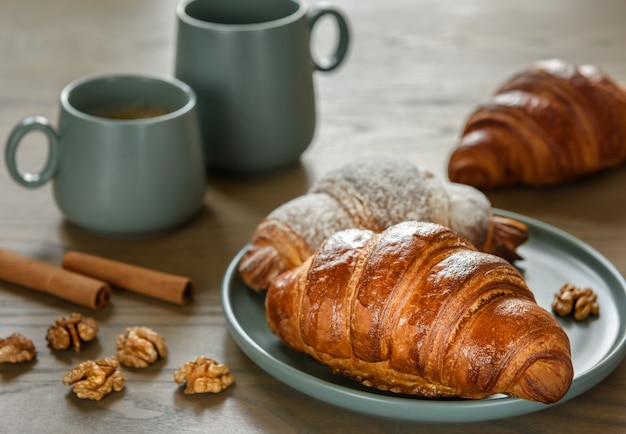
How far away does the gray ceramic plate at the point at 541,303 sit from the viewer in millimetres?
854

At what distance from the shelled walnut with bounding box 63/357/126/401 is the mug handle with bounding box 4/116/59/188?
1.15ft

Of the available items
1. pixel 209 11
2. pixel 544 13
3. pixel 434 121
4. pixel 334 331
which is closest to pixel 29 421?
pixel 334 331

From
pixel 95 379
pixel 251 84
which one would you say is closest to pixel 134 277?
pixel 95 379

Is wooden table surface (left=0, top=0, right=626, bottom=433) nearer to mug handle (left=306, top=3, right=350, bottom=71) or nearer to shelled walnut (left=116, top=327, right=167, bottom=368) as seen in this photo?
shelled walnut (left=116, top=327, right=167, bottom=368)

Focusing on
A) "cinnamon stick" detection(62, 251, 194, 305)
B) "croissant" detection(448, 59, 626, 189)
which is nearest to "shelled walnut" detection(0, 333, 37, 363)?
"cinnamon stick" detection(62, 251, 194, 305)

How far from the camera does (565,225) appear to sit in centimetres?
129

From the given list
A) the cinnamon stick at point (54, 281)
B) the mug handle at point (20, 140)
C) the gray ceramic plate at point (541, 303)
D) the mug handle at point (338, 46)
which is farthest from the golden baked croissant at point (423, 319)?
the mug handle at point (338, 46)

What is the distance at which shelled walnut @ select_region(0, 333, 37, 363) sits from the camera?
3.20ft

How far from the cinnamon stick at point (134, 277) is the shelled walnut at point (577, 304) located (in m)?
0.40

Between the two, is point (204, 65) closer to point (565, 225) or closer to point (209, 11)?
point (209, 11)

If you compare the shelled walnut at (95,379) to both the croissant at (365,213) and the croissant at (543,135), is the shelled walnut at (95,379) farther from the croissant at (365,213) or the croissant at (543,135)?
the croissant at (543,135)

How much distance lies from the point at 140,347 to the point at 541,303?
43cm

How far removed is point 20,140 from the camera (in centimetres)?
123

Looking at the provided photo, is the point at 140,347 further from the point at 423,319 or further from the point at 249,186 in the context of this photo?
the point at 249,186
